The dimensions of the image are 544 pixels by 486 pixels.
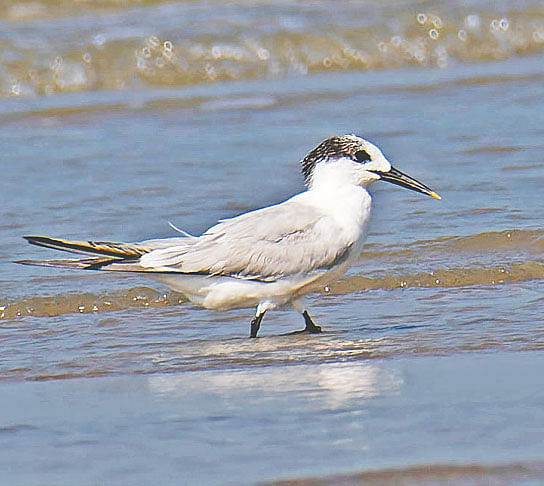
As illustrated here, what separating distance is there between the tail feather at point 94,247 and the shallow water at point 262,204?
377 millimetres

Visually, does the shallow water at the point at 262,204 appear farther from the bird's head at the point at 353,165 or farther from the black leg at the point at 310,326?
the bird's head at the point at 353,165

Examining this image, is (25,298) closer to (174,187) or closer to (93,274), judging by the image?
(93,274)

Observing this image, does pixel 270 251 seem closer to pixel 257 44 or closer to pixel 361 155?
pixel 361 155

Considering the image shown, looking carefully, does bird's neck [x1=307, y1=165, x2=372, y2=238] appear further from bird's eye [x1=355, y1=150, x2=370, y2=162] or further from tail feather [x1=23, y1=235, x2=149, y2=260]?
tail feather [x1=23, y1=235, x2=149, y2=260]

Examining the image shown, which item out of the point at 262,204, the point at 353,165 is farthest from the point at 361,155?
the point at 262,204

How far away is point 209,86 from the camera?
1173cm

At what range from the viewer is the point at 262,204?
7.45 meters

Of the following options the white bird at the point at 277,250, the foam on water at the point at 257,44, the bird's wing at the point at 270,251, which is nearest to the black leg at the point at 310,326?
the white bird at the point at 277,250

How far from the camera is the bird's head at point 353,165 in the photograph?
5184mm

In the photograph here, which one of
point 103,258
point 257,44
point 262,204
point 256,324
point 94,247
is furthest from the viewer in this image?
point 257,44

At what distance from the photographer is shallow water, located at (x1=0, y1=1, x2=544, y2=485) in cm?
378

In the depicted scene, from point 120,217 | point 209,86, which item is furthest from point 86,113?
point 120,217

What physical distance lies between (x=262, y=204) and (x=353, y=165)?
7.51ft

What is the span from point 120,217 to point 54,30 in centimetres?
634
